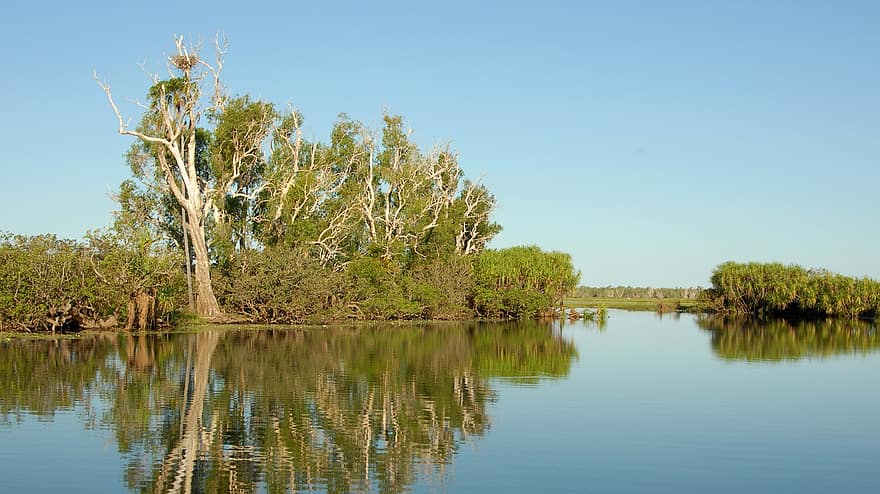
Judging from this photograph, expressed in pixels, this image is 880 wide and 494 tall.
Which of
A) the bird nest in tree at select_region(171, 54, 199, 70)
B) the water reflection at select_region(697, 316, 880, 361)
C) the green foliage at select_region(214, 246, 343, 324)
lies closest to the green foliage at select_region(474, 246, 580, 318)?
the water reflection at select_region(697, 316, 880, 361)

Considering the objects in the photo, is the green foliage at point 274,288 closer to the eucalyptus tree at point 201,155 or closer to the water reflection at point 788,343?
the eucalyptus tree at point 201,155

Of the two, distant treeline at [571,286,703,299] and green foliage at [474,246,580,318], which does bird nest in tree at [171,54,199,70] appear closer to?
green foliage at [474,246,580,318]

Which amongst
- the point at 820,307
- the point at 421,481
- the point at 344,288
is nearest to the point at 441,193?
the point at 344,288

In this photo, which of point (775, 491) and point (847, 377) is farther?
point (847, 377)

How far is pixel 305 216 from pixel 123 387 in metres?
34.8

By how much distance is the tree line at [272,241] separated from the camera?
3406cm

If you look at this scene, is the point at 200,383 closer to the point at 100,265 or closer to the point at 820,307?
the point at 100,265

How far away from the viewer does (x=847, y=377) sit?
2436cm

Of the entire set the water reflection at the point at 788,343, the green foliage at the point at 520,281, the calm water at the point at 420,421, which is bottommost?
the calm water at the point at 420,421

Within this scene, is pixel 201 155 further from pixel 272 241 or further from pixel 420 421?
pixel 420 421

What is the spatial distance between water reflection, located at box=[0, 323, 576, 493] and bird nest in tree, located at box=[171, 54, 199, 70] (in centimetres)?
1614

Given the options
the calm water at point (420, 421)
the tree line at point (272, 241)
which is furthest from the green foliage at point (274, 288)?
the calm water at point (420, 421)

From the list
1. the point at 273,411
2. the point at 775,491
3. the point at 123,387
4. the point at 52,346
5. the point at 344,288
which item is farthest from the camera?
the point at 344,288

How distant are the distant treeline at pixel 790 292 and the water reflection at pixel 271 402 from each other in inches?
1695
